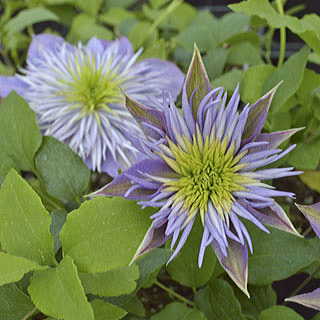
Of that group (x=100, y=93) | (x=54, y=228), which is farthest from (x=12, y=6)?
(x=54, y=228)

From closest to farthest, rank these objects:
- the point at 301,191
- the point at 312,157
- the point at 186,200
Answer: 1. the point at 186,200
2. the point at 312,157
3. the point at 301,191

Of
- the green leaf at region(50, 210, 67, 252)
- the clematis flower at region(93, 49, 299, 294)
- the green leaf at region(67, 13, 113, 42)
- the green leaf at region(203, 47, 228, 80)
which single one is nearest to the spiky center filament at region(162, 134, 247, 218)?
→ the clematis flower at region(93, 49, 299, 294)

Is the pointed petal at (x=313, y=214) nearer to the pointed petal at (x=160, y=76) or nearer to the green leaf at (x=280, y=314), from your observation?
the green leaf at (x=280, y=314)

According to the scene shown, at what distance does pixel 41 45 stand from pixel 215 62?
0.16 metres

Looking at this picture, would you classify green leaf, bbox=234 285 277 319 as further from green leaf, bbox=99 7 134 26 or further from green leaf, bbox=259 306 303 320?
green leaf, bbox=99 7 134 26

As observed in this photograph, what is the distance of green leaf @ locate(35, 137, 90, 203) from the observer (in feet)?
1.28

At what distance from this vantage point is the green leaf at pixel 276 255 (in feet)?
1.12

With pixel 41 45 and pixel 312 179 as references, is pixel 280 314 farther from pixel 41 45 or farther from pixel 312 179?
pixel 41 45

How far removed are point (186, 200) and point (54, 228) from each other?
0.11 m

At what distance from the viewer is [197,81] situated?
29cm

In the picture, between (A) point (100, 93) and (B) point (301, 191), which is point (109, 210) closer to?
(A) point (100, 93)

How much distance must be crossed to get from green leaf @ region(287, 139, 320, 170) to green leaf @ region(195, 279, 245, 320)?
0.36 feet

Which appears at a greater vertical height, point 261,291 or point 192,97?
point 192,97

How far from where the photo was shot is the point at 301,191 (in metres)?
0.56
